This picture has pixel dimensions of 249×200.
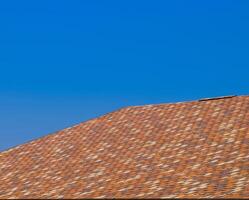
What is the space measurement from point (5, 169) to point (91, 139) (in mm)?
3478

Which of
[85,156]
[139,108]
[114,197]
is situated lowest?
[114,197]

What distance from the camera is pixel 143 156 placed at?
21.9 metres

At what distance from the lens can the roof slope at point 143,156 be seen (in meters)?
18.4

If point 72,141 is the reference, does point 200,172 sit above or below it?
below

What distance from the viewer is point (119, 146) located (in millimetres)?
23578

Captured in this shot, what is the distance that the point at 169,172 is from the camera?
64.4 feet

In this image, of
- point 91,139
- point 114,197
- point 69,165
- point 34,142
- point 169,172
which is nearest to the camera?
point 114,197

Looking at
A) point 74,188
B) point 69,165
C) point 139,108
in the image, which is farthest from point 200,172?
point 139,108

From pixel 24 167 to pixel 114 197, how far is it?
258 inches

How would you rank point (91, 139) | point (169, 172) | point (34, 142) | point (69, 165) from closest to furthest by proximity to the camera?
1. point (169, 172)
2. point (69, 165)
3. point (91, 139)
4. point (34, 142)

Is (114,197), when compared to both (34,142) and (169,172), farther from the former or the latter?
(34,142)

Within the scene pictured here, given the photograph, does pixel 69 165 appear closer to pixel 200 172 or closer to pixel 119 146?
pixel 119 146

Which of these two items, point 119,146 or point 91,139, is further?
point 91,139

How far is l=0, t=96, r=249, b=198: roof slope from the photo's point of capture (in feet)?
60.4
